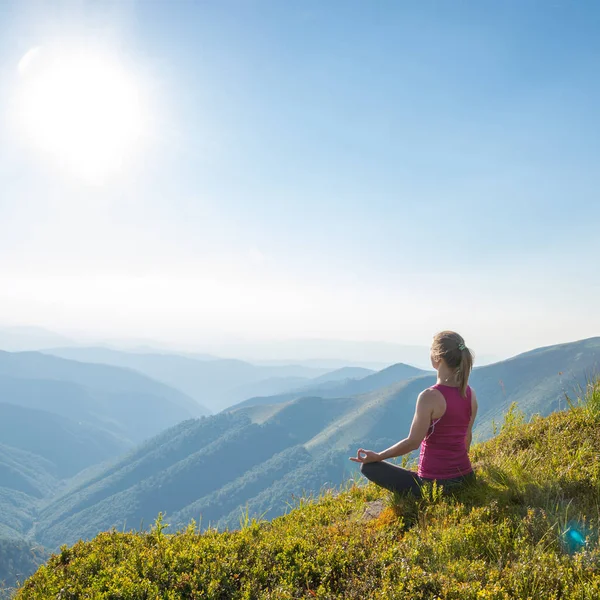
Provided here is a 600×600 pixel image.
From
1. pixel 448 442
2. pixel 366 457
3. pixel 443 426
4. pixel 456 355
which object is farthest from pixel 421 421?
pixel 366 457

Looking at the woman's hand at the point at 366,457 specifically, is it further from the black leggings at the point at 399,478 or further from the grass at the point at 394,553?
the grass at the point at 394,553

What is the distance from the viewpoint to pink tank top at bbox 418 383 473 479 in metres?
5.80

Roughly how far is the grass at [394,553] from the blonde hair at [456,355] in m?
1.51

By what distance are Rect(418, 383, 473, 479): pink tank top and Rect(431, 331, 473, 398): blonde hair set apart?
197mm

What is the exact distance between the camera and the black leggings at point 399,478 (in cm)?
592

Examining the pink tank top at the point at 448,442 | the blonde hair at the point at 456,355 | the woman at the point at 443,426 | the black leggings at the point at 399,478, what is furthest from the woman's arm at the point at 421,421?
the black leggings at the point at 399,478

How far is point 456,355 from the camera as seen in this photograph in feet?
18.9

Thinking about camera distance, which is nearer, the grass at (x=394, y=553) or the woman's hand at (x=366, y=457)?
the grass at (x=394, y=553)

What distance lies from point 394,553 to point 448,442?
1920 millimetres

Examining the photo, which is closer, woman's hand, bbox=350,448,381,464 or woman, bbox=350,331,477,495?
woman, bbox=350,331,477,495

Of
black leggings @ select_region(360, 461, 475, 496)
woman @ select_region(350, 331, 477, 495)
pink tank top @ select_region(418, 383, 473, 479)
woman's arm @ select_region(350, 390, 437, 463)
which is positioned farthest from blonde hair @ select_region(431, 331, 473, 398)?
black leggings @ select_region(360, 461, 475, 496)

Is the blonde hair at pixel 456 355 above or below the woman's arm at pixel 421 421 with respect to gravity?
above

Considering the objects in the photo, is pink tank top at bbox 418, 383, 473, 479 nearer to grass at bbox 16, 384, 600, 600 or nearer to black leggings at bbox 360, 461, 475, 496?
black leggings at bbox 360, 461, 475, 496

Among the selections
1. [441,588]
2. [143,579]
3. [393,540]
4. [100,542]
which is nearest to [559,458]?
[393,540]
